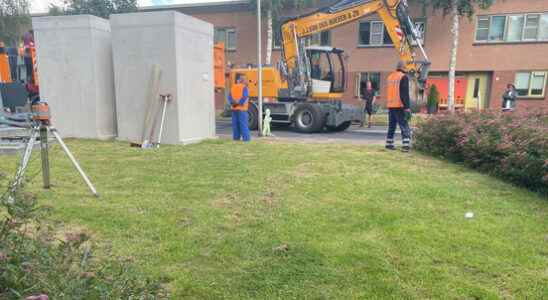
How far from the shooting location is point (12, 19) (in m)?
29.5

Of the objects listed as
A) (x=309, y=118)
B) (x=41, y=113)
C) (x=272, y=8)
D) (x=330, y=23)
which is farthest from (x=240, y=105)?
(x=272, y=8)

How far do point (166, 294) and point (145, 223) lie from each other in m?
1.57

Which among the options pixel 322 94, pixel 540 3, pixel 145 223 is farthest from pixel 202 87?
pixel 540 3

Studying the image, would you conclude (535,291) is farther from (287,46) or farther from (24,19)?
(24,19)

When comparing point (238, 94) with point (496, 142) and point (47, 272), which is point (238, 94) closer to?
point (496, 142)

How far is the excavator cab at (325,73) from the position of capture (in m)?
14.6

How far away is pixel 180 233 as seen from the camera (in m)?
4.11

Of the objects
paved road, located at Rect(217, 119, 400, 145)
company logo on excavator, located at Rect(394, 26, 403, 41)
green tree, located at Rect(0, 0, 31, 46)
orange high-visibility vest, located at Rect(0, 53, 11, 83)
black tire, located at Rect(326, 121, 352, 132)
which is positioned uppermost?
green tree, located at Rect(0, 0, 31, 46)

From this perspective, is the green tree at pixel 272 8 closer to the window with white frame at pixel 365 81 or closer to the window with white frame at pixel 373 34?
the window with white frame at pixel 373 34

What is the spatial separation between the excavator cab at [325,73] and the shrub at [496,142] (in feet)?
18.9

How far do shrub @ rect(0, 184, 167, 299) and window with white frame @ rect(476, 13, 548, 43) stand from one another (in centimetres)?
2588

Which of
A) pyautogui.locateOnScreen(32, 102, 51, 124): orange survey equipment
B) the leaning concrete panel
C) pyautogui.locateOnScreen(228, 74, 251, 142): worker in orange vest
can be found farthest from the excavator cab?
pyautogui.locateOnScreen(32, 102, 51, 124): orange survey equipment

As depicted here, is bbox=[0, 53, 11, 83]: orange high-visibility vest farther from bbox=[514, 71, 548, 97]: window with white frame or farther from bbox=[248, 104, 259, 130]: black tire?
bbox=[514, 71, 548, 97]: window with white frame

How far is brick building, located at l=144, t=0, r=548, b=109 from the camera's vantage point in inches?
907
